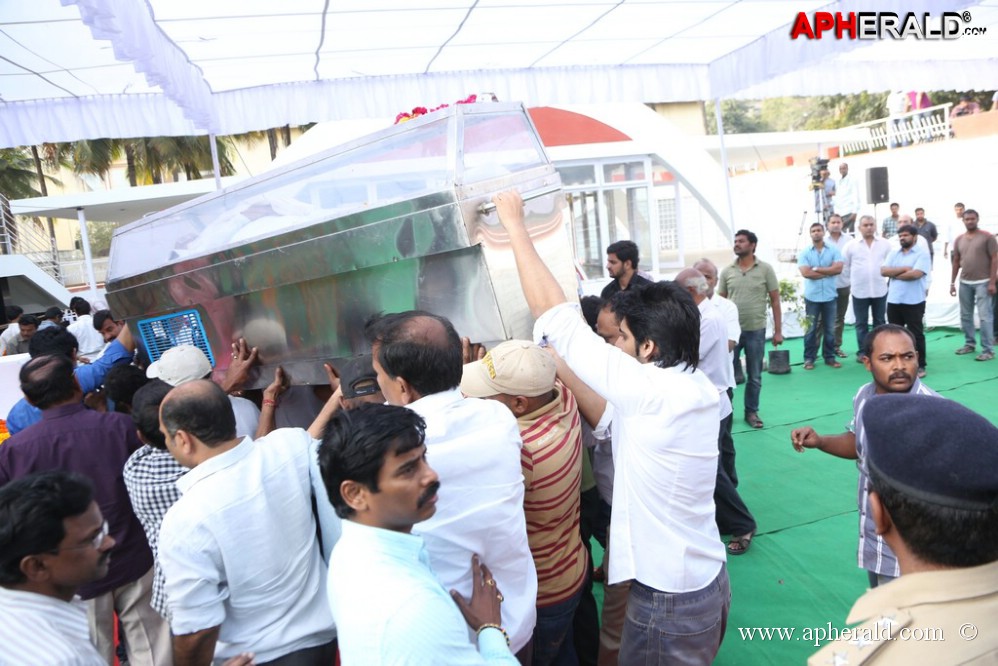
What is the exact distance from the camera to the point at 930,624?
984 mm

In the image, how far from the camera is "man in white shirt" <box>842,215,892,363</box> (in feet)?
24.7

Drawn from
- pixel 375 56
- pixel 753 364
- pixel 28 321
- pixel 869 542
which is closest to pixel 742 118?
pixel 753 364

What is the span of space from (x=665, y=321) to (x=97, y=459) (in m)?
2.15

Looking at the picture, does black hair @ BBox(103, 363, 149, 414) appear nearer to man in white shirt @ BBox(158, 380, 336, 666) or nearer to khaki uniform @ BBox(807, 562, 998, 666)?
man in white shirt @ BBox(158, 380, 336, 666)

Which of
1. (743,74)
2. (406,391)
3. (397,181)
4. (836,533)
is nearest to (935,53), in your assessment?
(743,74)

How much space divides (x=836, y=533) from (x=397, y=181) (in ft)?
10.4

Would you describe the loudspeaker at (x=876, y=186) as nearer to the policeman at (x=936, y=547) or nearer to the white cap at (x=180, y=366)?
the white cap at (x=180, y=366)

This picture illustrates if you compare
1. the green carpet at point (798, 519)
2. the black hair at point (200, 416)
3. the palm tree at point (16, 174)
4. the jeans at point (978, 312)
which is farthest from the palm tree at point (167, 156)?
the black hair at point (200, 416)

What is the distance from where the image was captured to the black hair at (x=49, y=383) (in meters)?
2.47

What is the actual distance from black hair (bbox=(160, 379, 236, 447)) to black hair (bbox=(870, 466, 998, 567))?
153 centimetres

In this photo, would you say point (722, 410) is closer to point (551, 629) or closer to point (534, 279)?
point (551, 629)

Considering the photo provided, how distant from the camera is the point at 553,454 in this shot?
1937 mm

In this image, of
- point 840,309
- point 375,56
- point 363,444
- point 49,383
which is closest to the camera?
point 363,444

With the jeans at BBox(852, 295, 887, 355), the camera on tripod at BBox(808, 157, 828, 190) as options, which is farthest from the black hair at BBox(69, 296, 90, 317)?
the camera on tripod at BBox(808, 157, 828, 190)
